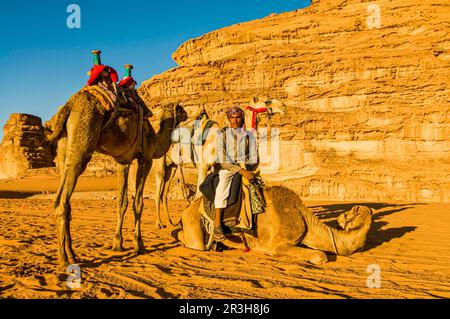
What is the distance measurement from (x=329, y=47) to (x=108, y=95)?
2394 cm

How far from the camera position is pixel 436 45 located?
858 inches

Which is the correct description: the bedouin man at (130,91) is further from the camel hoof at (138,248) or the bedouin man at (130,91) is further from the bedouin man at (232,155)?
the camel hoof at (138,248)

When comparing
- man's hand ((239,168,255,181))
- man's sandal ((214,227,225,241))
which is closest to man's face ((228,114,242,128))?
man's hand ((239,168,255,181))

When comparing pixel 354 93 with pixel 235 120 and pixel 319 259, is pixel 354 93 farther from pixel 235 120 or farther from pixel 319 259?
pixel 319 259

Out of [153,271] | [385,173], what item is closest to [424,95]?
[385,173]

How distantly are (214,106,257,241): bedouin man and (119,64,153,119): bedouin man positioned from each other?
1493 millimetres

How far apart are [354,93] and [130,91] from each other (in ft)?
61.5

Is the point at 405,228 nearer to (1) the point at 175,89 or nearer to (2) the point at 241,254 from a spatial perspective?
(2) the point at 241,254

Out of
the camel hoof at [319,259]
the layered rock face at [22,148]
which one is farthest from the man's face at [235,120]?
the layered rock face at [22,148]

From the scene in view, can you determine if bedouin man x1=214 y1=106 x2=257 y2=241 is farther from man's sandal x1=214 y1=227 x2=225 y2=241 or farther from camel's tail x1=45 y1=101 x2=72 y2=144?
camel's tail x1=45 y1=101 x2=72 y2=144

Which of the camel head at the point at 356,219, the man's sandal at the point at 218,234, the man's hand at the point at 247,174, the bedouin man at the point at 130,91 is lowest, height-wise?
the man's sandal at the point at 218,234

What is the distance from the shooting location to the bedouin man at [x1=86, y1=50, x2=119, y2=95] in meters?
5.25

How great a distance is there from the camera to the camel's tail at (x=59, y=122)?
475 centimetres

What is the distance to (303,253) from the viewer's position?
5.11 meters
